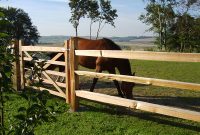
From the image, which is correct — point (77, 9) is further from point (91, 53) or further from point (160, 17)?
point (91, 53)

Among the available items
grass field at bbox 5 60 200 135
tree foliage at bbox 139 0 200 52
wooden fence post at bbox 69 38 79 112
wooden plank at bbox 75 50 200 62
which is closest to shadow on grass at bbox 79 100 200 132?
grass field at bbox 5 60 200 135

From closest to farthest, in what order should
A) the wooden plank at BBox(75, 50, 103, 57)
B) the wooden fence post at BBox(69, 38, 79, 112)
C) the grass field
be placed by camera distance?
the grass field, the wooden plank at BBox(75, 50, 103, 57), the wooden fence post at BBox(69, 38, 79, 112)

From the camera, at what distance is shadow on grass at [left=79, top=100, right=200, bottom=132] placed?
7.09 meters

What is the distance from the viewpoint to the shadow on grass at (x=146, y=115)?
7.09 m

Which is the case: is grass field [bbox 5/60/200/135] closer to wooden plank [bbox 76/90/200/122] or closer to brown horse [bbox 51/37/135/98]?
wooden plank [bbox 76/90/200/122]

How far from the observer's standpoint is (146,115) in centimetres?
790

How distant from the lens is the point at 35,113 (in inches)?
97.2

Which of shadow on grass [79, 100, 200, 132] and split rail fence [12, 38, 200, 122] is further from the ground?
split rail fence [12, 38, 200, 122]

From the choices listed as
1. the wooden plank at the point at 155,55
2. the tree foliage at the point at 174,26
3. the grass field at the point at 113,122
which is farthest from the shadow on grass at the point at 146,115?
the tree foliage at the point at 174,26

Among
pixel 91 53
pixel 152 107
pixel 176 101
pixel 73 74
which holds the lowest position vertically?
pixel 176 101

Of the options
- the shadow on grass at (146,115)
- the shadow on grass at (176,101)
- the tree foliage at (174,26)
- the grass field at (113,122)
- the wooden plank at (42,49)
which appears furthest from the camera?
the tree foliage at (174,26)

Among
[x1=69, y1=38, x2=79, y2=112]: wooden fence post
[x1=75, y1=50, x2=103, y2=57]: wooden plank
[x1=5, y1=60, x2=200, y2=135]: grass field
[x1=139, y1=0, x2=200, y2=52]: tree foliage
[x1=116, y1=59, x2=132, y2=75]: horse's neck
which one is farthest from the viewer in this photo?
[x1=139, y1=0, x2=200, y2=52]: tree foliage

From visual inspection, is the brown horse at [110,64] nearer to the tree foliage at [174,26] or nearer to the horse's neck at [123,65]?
the horse's neck at [123,65]

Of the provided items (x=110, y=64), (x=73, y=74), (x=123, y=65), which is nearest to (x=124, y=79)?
(x=73, y=74)
